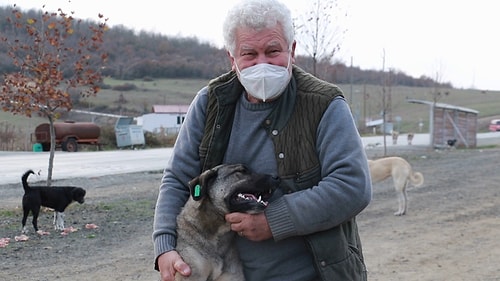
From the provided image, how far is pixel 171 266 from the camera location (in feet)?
9.61

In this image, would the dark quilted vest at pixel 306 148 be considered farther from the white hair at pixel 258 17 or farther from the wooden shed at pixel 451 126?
the wooden shed at pixel 451 126

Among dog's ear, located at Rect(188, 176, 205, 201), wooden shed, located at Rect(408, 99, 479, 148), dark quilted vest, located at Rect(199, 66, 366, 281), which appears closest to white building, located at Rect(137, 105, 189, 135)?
wooden shed, located at Rect(408, 99, 479, 148)

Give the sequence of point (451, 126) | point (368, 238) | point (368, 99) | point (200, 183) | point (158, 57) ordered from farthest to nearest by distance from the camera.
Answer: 1. point (158, 57)
2. point (368, 99)
3. point (451, 126)
4. point (368, 238)
5. point (200, 183)

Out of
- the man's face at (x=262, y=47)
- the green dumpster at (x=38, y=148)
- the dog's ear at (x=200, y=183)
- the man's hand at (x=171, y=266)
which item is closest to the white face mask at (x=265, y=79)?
the man's face at (x=262, y=47)

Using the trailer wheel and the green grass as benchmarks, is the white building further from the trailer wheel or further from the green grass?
the trailer wheel

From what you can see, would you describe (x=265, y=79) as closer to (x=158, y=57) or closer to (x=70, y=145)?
(x=70, y=145)

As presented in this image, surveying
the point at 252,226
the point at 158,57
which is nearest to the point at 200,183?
the point at 252,226

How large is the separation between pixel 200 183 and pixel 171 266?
15.4 inches

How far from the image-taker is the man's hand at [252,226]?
8.77 ft

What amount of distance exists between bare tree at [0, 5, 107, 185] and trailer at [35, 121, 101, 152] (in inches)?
983

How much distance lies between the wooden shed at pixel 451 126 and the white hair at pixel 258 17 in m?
36.9

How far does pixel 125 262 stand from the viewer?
859cm

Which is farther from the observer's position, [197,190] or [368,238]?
[368,238]

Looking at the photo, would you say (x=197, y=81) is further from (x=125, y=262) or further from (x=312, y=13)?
(x=125, y=262)
